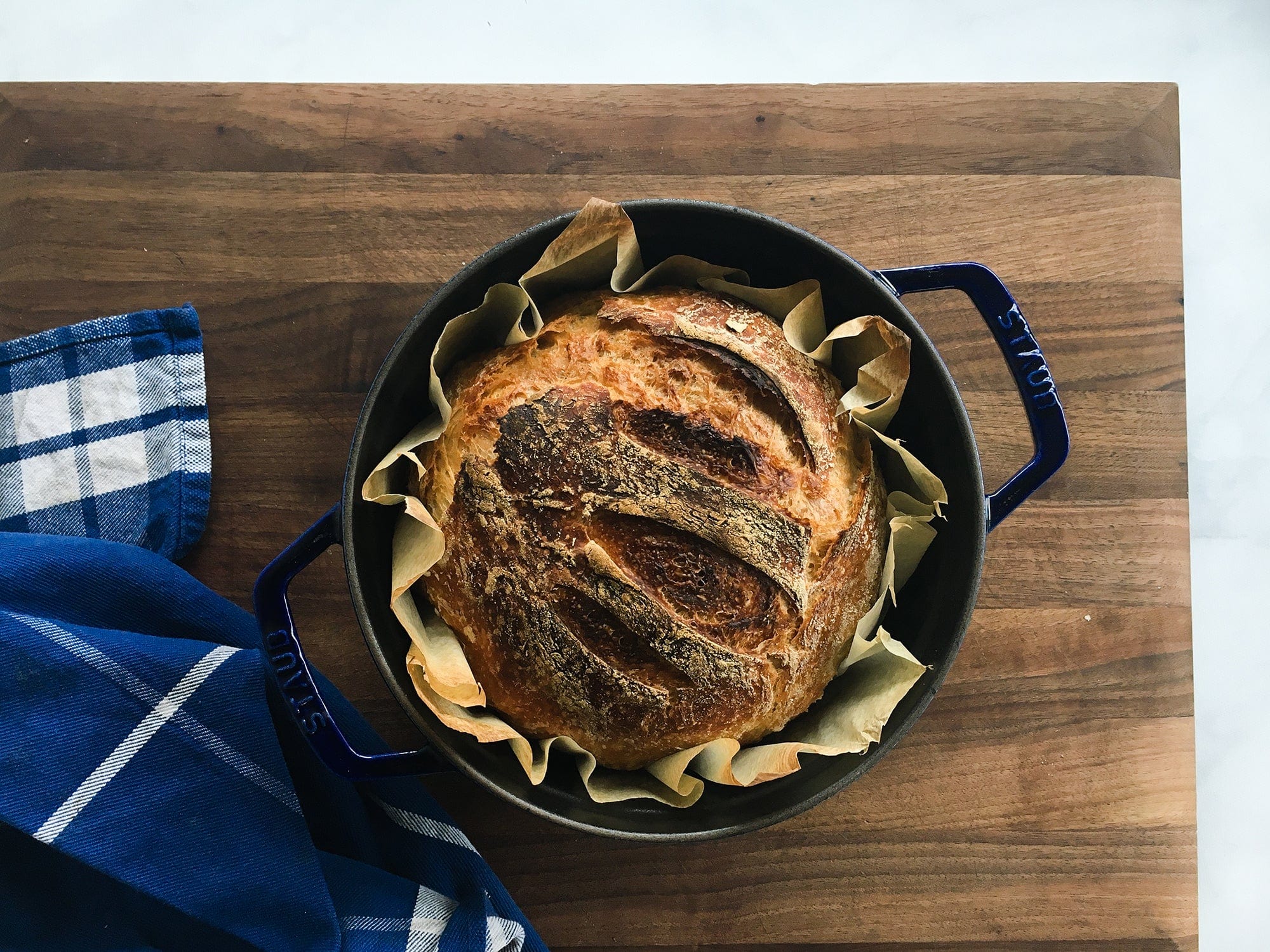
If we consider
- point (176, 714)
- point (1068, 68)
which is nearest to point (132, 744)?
point (176, 714)

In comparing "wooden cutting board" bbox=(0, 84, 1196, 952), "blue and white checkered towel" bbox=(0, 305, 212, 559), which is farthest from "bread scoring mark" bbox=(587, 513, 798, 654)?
"blue and white checkered towel" bbox=(0, 305, 212, 559)

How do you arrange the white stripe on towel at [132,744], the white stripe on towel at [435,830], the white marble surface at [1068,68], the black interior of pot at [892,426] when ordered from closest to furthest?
1. the black interior of pot at [892,426]
2. the white stripe on towel at [132,744]
3. the white stripe on towel at [435,830]
4. the white marble surface at [1068,68]

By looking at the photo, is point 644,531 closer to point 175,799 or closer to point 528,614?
point 528,614

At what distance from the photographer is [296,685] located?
2.86 ft

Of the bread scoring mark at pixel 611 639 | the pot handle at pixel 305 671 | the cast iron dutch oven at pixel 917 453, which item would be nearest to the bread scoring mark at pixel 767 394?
the cast iron dutch oven at pixel 917 453

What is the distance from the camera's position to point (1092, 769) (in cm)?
117

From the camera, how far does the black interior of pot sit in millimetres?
866

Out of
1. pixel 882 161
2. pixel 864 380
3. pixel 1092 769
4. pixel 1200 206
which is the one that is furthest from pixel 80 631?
pixel 1200 206

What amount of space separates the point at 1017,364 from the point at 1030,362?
11 mm

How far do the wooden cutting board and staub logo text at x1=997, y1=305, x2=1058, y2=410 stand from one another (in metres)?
0.26

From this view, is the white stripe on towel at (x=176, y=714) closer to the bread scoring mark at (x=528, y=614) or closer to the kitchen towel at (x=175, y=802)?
the kitchen towel at (x=175, y=802)

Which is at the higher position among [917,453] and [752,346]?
[752,346]

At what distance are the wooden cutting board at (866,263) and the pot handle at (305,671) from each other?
22 cm

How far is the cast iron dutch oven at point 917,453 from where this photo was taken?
0.87m
